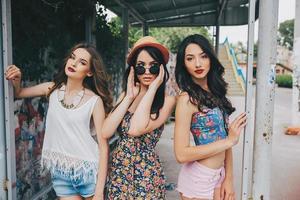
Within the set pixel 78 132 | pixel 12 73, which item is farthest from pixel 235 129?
pixel 12 73

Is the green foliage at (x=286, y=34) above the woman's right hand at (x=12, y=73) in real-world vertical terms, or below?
above

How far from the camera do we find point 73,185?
89.9 inches

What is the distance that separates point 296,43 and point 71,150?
286 inches

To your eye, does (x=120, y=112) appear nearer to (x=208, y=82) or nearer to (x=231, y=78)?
(x=208, y=82)

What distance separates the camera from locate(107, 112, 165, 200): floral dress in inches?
82.1

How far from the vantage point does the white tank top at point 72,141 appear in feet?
7.34

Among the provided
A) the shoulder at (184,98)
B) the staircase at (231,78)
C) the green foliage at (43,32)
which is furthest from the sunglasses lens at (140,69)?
the staircase at (231,78)

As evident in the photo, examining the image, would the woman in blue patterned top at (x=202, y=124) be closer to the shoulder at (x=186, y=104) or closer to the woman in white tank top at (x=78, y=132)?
the shoulder at (x=186, y=104)

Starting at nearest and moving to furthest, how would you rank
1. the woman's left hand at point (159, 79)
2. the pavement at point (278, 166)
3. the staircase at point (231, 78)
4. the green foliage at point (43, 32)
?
the woman's left hand at point (159, 79)
the green foliage at point (43, 32)
the pavement at point (278, 166)
the staircase at point (231, 78)

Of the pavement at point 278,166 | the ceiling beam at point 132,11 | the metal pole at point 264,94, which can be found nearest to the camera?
the metal pole at point 264,94

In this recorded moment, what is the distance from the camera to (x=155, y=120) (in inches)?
82.8

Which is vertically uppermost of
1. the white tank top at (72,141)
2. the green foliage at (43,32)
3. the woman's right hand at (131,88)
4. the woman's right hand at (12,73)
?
the green foliage at (43,32)

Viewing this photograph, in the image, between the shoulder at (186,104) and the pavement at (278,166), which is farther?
the pavement at (278,166)

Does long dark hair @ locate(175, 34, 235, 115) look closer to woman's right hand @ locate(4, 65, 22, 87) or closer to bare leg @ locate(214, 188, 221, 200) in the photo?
bare leg @ locate(214, 188, 221, 200)
